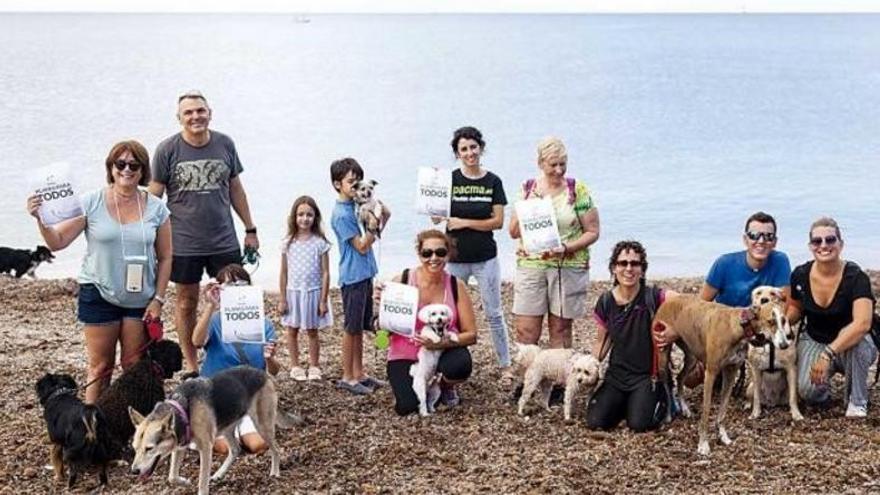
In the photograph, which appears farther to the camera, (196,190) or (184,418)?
(196,190)

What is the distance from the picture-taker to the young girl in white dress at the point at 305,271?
8.88 m

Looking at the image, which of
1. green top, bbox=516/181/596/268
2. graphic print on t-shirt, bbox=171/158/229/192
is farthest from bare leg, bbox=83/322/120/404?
green top, bbox=516/181/596/268

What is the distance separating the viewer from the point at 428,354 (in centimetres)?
817

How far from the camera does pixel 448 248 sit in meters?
8.23

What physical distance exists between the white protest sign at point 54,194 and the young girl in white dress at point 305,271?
1.94 m

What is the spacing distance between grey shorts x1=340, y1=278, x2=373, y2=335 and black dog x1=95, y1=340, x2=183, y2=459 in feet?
5.52

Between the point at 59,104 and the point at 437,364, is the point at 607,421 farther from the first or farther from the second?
the point at 59,104

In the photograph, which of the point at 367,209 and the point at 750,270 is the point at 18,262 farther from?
the point at 750,270

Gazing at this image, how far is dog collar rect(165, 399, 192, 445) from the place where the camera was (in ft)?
20.7

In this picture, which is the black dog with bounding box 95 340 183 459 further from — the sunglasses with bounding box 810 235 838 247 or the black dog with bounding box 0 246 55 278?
the black dog with bounding box 0 246 55 278

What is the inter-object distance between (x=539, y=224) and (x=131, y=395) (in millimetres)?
2971

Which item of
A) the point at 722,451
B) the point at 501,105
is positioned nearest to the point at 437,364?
the point at 722,451

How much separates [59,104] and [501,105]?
1859 cm

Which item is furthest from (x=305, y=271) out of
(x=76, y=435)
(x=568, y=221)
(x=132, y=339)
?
(x=76, y=435)
